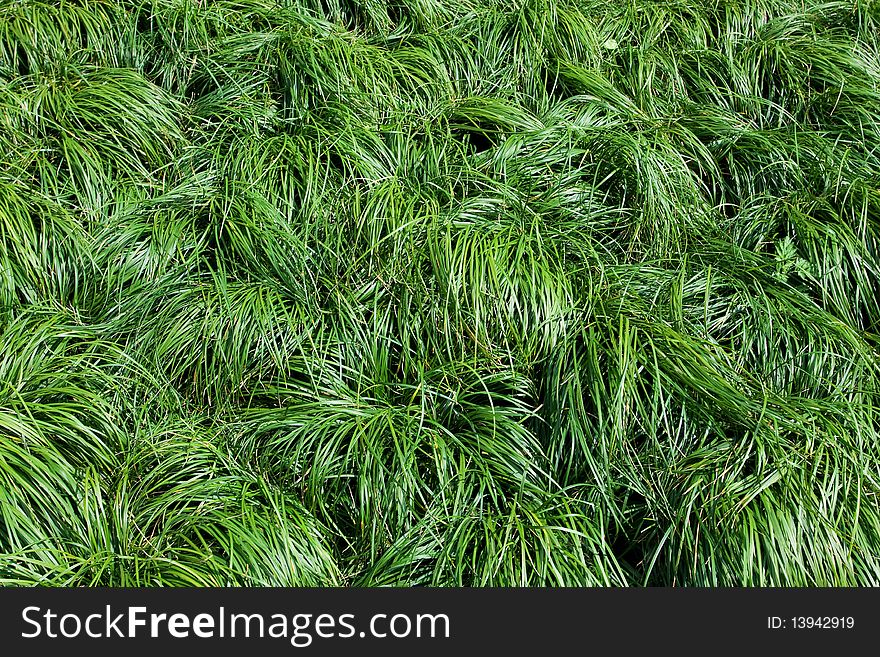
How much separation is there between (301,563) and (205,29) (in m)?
2.51

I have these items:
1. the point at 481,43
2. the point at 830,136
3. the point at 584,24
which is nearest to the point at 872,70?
the point at 830,136

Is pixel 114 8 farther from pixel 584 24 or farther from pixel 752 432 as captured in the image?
pixel 752 432

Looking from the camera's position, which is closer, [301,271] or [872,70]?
[301,271]

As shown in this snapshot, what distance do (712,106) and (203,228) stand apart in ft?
7.40

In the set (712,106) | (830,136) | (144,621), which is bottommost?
(144,621)

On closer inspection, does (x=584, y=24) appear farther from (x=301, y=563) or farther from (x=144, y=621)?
(x=144, y=621)

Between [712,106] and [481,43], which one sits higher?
[481,43]

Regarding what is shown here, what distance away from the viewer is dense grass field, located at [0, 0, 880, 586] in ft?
7.57

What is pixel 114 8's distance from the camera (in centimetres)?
370

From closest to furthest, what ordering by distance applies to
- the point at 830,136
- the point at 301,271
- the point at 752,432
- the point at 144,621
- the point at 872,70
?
the point at 144,621, the point at 752,432, the point at 301,271, the point at 830,136, the point at 872,70

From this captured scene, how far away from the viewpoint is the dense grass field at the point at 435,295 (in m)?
2.31

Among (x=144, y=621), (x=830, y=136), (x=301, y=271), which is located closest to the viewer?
(x=144, y=621)

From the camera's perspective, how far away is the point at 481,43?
12.4ft

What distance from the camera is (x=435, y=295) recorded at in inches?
111
